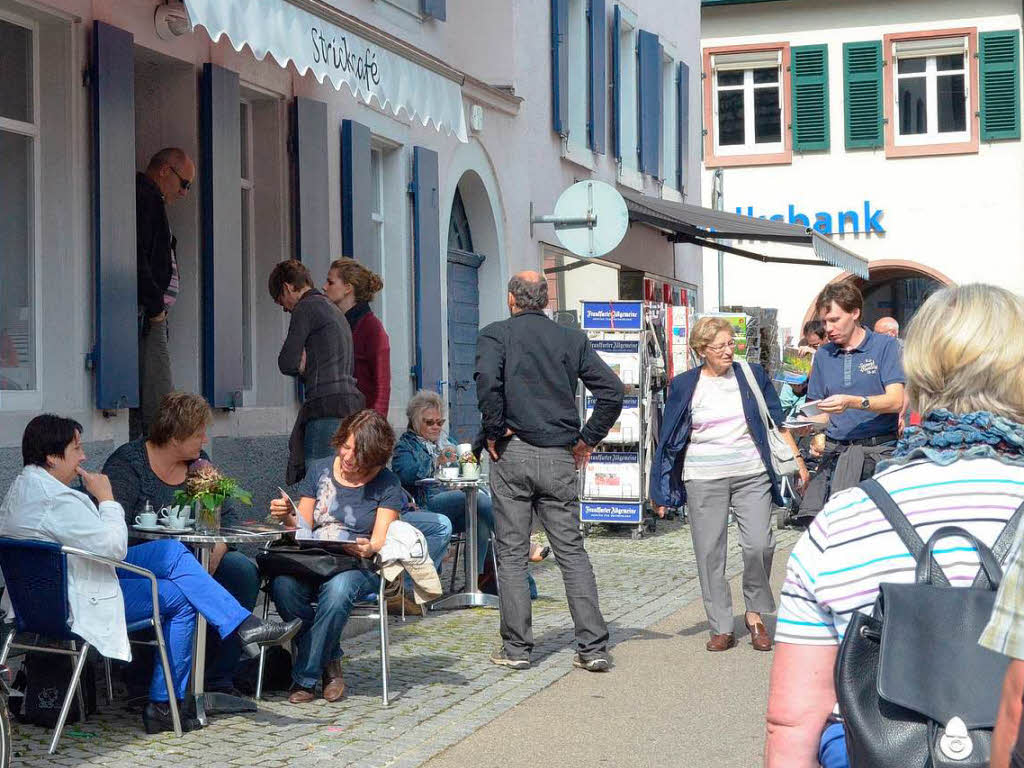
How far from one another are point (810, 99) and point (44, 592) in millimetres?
23659

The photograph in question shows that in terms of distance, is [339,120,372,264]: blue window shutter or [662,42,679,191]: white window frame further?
[662,42,679,191]: white window frame

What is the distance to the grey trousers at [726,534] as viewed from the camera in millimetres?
8055

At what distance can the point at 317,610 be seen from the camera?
639 cm

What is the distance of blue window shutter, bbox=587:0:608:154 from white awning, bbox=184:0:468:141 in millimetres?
7467

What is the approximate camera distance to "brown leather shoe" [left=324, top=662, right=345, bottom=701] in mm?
6465

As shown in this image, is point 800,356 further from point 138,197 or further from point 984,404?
point 984,404

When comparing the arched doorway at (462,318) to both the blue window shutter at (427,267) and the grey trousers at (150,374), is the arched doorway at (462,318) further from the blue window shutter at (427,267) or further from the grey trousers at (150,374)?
the grey trousers at (150,374)

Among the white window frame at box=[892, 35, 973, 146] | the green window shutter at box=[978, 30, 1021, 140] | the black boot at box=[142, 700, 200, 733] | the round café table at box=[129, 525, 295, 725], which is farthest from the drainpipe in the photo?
the black boot at box=[142, 700, 200, 733]

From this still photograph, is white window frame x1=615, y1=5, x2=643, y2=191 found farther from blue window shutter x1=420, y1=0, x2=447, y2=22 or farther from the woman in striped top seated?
the woman in striped top seated

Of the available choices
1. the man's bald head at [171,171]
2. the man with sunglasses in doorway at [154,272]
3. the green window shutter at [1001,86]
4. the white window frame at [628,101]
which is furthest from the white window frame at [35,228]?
the green window shutter at [1001,86]

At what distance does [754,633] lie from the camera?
8000mm

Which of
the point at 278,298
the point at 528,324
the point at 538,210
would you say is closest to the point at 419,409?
the point at 278,298

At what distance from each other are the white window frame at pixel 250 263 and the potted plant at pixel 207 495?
147 inches

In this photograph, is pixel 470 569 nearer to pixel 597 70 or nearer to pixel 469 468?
pixel 469 468
